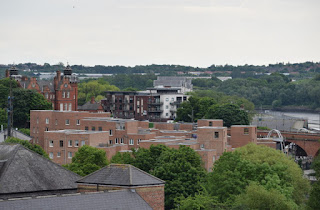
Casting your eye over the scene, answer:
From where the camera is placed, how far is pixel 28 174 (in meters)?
58.7

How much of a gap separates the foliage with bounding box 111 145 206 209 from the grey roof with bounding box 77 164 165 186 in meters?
18.0

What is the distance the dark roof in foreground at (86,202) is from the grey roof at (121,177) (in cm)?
169

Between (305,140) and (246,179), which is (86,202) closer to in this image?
(246,179)

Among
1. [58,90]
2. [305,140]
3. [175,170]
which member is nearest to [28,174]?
[175,170]

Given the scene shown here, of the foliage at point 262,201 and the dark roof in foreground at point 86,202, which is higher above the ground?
the dark roof in foreground at point 86,202

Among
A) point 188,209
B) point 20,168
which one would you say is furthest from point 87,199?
point 188,209

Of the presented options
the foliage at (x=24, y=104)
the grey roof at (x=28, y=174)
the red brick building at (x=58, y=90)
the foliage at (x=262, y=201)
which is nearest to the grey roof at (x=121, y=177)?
the grey roof at (x=28, y=174)

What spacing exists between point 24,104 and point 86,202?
299 feet

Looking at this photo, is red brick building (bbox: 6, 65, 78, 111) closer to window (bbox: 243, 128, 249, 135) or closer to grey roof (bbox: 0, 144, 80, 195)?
window (bbox: 243, 128, 249, 135)

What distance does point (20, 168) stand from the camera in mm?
58844

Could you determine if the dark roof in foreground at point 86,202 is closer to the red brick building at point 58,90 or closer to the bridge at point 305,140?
the bridge at point 305,140

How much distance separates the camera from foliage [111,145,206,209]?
76438 mm

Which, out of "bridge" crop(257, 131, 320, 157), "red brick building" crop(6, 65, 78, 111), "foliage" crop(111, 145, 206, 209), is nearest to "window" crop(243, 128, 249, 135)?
"bridge" crop(257, 131, 320, 157)

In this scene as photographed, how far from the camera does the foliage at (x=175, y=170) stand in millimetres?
76438
